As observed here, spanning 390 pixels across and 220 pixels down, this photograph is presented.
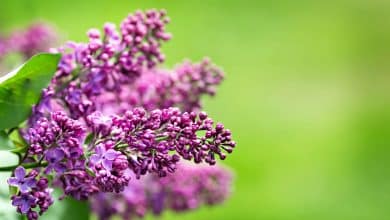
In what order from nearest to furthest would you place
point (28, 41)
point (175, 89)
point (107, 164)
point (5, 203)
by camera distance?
point (107, 164) → point (5, 203) → point (175, 89) → point (28, 41)

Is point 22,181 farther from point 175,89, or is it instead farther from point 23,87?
→ point 175,89

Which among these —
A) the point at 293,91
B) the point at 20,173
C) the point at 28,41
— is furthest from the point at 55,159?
the point at 293,91

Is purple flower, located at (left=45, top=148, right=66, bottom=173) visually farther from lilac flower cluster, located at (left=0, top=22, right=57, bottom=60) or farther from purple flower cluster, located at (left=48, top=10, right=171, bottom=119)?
lilac flower cluster, located at (left=0, top=22, right=57, bottom=60)

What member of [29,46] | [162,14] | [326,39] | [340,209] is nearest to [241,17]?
[326,39]

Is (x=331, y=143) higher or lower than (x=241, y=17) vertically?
lower

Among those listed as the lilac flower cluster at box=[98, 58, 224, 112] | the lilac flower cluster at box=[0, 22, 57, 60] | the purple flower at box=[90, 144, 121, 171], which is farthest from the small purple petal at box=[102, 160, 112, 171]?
the lilac flower cluster at box=[0, 22, 57, 60]

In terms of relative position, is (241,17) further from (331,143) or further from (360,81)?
(331,143)

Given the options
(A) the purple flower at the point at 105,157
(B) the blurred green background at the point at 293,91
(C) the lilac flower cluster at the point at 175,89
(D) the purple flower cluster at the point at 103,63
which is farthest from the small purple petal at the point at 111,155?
(B) the blurred green background at the point at 293,91
